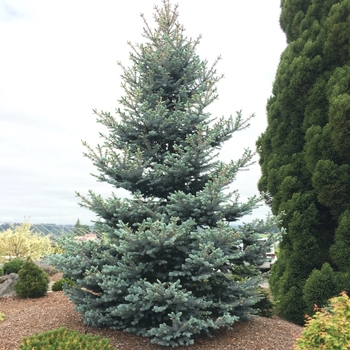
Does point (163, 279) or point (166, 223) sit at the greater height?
point (166, 223)

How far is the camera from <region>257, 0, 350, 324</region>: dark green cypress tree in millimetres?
7230

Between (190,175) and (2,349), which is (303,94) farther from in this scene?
(2,349)

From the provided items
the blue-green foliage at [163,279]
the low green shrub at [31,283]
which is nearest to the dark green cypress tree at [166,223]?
the blue-green foliage at [163,279]

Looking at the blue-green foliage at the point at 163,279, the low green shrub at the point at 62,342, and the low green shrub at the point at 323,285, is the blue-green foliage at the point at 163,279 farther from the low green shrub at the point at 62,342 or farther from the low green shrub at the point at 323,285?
the low green shrub at the point at 323,285

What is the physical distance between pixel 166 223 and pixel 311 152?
11.5 feet

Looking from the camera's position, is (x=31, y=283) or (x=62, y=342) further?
(x=31, y=283)

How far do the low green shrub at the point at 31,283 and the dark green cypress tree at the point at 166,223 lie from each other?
4.28 metres

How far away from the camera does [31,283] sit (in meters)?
10.1

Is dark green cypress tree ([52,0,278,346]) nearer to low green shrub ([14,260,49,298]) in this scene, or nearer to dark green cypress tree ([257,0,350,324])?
dark green cypress tree ([257,0,350,324])

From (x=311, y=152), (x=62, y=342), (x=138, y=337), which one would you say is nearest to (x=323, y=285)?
(x=311, y=152)

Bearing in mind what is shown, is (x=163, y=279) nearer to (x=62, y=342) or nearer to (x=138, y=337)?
(x=138, y=337)

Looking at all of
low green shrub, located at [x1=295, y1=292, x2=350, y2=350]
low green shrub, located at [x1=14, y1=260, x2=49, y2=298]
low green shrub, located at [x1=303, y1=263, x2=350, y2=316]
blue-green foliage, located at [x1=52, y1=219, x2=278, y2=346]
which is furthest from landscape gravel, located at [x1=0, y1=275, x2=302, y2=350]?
low green shrub, located at [x1=14, y1=260, x2=49, y2=298]

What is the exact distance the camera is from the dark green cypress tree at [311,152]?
7230 millimetres

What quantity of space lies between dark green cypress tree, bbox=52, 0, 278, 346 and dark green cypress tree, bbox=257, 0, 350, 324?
1.60 meters
